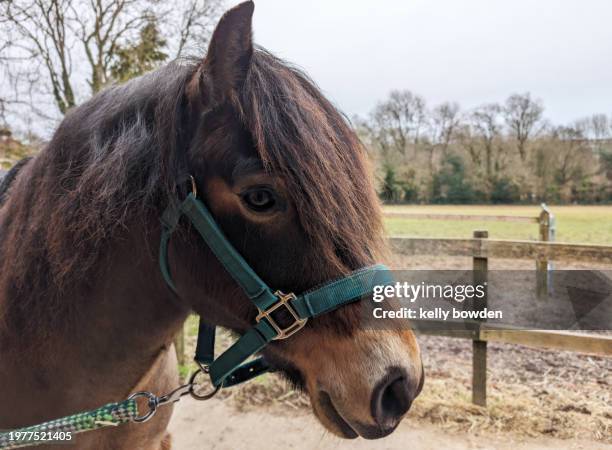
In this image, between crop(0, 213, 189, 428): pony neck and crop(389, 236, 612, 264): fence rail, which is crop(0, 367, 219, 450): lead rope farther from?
crop(389, 236, 612, 264): fence rail

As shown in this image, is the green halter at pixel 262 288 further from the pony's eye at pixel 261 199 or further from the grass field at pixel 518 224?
the grass field at pixel 518 224

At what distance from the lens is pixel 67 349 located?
1422 mm

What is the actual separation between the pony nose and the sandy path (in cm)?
238

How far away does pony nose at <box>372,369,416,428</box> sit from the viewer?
107 centimetres

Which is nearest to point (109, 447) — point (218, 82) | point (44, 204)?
point (44, 204)

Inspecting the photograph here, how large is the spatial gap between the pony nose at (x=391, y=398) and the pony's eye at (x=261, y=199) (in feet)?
1.91

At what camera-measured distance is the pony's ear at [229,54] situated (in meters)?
1.15

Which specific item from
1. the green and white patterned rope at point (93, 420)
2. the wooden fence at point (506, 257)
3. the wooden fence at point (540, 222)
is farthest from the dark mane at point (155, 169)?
the wooden fence at point (540, 222)

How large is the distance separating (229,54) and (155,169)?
0.43m

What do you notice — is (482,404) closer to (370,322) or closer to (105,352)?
(370,322)

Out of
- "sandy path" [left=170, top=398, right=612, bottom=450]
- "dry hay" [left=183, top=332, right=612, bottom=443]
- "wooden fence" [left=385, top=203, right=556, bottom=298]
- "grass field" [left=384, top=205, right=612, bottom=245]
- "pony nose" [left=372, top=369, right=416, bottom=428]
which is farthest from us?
"grass field" [left=384, top=205, right=612, bottom=245]

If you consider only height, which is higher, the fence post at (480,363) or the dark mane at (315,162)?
the dark mane at (315,162)

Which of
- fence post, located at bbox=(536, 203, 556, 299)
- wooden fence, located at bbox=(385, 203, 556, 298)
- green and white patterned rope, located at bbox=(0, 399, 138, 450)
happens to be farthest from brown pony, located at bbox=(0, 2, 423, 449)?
fence post, located at bbox=(536, 203, 556, 299)

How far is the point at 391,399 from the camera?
1136 mm
